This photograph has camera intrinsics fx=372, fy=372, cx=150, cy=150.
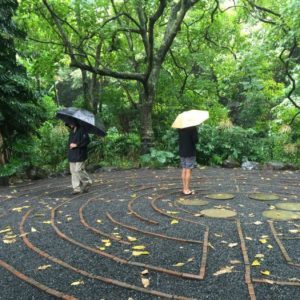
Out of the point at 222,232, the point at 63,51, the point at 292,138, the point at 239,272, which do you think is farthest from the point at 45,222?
the point at 292,138

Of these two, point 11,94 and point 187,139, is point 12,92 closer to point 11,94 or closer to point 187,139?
point 11,94

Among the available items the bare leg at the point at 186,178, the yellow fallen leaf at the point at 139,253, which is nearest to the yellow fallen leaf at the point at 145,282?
the yellow fallen leaf at the point at 139,253

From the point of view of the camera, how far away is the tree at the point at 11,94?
355 inches

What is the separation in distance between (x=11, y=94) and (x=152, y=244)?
6.35 metres

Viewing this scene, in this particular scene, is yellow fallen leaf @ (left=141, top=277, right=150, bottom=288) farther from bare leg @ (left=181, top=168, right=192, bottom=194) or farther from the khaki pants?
the khaki pants

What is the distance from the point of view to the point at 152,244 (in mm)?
4391

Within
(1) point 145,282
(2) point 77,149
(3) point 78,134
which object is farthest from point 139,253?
(3) point 78,134

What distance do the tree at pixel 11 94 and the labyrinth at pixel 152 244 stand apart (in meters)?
2.30

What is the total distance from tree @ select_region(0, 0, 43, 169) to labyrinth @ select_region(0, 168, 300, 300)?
2.30 metres

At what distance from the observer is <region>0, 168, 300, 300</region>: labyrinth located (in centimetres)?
330

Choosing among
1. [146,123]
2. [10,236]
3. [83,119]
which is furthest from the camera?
[146,123]

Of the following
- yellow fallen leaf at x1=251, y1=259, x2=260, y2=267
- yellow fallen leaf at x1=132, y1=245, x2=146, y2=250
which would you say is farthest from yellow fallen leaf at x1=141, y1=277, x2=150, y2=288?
yellow fallen leaf at x1=251, y1=259, x2=260, y2=267

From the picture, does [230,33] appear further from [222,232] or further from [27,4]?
[222,232]

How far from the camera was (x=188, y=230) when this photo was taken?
491 cm
